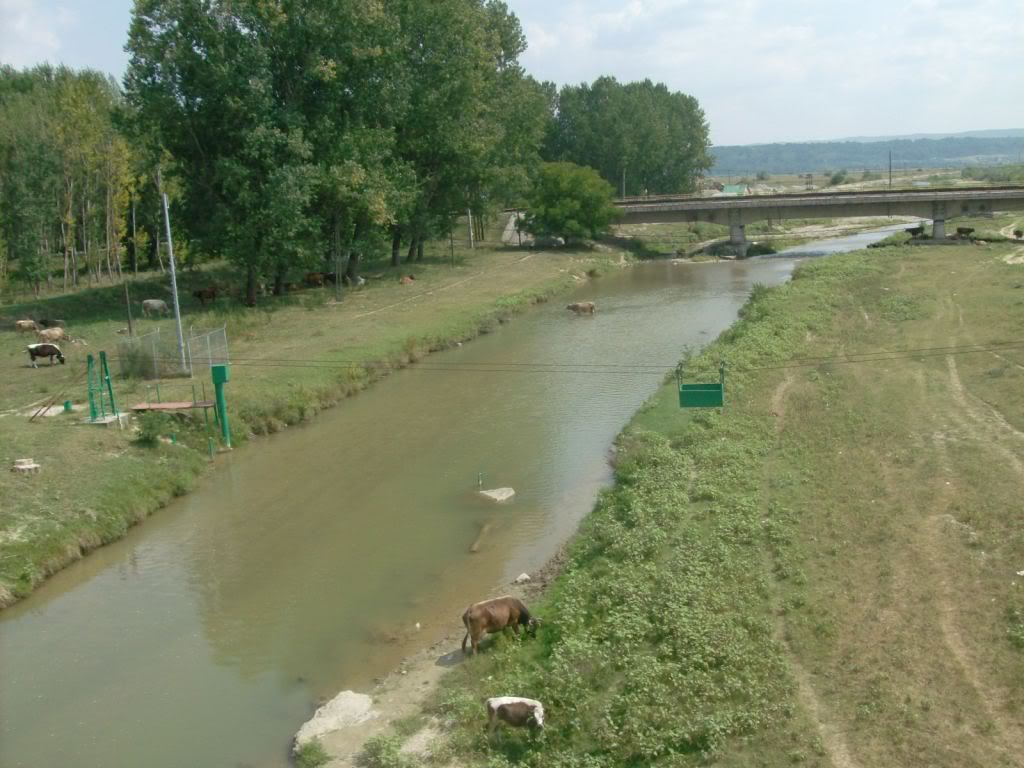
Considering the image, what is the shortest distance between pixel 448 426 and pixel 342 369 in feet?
21.6

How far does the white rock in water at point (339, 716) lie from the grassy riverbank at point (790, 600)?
1099 millimetres

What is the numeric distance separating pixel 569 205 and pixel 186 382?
45637 mm

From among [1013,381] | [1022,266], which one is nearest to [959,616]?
[1013,381]

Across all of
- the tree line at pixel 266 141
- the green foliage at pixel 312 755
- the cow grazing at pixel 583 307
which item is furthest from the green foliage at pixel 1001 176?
the green foliage at pixel 312 755

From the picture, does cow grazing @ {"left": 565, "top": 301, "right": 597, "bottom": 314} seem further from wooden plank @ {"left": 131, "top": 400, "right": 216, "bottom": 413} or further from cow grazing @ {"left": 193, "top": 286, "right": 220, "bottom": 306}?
wooden plank @ {"left": 131, "top": 400, "right": 216, "bottom": 413}

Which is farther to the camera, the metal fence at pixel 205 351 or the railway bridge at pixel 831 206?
the railway bridge at pixel 831 206

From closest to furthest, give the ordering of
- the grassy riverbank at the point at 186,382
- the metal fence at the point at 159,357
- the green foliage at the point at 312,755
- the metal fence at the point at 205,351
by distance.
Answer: the green foliage at the point at 312,755, the grassy riverbank at the point at 186,382, the metal fence at the point at 159,357, the metal fence at the point at 205,351

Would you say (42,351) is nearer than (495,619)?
No

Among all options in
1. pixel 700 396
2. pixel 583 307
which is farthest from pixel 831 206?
pixel 700 396

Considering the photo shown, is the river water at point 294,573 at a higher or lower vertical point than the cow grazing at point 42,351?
lower

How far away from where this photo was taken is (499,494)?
22828 millimetres

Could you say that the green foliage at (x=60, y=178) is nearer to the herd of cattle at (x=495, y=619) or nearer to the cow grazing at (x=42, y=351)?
the cow grazing at (x=42, y=351)

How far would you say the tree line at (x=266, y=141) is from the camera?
41.4m

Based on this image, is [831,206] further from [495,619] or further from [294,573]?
[495,619]
